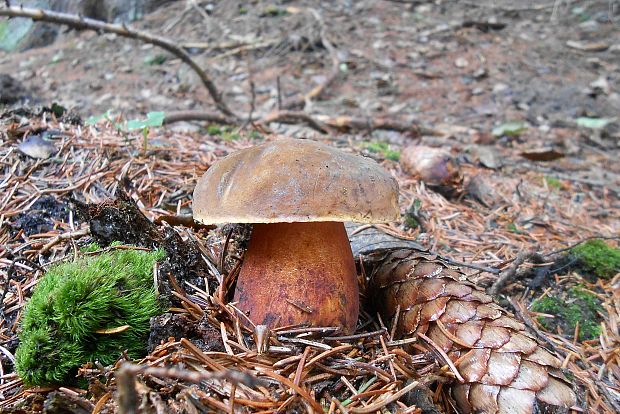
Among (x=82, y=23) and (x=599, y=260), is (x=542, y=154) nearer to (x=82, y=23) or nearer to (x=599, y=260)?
(x=599, y=260)

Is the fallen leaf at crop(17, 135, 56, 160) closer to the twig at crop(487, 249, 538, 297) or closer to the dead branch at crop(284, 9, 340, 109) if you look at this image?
the twig at crop(487, 249, 538, 297)

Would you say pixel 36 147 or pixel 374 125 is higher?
pixel 36 147

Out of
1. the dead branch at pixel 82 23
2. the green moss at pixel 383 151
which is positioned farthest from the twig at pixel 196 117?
the green moss at pixel 383 151

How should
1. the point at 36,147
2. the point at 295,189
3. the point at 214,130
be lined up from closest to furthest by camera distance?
the point at 295,189, the point at 36,147, the point at 214,130

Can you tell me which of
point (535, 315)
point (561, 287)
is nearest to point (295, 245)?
point (535, 315)

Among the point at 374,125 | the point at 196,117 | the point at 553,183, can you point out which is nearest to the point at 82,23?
the point at 196,117

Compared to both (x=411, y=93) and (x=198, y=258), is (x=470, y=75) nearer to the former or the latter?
(x=411, y=93)
